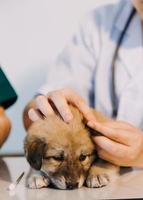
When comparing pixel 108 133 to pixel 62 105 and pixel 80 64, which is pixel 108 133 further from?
pixel 80 64

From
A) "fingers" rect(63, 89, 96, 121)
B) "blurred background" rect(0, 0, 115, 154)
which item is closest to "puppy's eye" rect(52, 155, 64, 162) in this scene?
"fingers" rect(63, 89, 96, 121)

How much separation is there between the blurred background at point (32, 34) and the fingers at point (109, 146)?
82 centimetres

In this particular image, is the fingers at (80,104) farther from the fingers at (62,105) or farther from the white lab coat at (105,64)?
the white lab coat at (105,64)

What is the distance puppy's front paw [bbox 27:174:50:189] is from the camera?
2.98 ft

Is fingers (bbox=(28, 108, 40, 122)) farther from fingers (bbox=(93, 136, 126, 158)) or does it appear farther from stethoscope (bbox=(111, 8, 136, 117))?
stethoscope (bbox=(111, 8, 136, 117))

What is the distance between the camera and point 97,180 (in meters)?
0.90

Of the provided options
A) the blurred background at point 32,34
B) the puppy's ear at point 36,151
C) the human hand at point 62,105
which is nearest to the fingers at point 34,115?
the human hand at point 62,105

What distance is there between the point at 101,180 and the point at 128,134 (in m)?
0.12

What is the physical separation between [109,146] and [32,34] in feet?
2.93

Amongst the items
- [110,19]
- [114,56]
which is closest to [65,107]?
[114,56]

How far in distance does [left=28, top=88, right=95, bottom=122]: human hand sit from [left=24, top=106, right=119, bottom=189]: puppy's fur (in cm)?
2

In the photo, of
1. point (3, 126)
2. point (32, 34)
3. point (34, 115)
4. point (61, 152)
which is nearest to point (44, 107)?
point (34, 115)

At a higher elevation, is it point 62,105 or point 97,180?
point 62,105

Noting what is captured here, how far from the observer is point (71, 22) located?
66.4 inches
